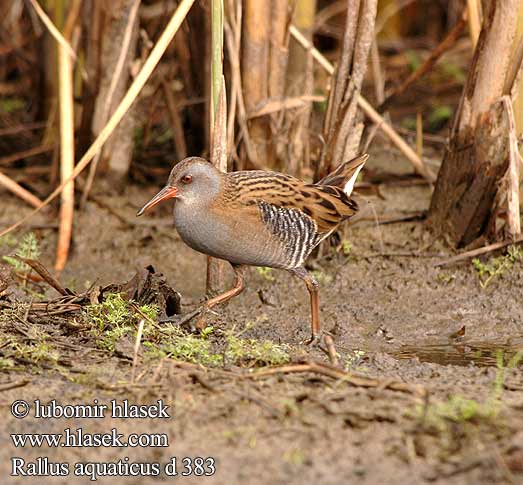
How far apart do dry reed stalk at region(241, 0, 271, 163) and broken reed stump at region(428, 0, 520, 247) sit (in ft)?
3.55

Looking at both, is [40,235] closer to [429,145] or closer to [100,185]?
[100,185]

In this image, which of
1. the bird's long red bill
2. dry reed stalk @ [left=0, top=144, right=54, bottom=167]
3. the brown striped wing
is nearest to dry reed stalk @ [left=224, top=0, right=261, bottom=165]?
the brown striped wing

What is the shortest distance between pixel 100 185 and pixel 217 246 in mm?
2218

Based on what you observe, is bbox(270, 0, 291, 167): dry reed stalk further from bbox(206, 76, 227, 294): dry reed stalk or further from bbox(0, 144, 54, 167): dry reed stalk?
bbox(0, 144, 54, 167): dry reed stalk

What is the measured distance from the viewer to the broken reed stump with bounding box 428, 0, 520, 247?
5.54 m

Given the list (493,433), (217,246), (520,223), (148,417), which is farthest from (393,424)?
(520,223)

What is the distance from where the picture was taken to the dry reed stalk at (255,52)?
577 centimetres

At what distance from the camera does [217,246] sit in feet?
16.2

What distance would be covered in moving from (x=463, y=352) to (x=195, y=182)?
58.2 inches

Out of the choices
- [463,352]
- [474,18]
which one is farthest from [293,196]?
[474,18]

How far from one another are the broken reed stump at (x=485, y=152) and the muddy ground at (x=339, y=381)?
0.24 metres

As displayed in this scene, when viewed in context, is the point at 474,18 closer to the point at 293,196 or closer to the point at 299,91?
the point at 299,91

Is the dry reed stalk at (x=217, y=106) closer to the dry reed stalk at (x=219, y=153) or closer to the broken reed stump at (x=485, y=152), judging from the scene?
the dry reed stalk at (x=219, y=153)

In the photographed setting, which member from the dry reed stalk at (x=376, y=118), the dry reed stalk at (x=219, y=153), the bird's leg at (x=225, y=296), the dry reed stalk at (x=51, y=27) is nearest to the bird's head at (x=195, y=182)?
the dry reed stalk at (x=219, y=153)
